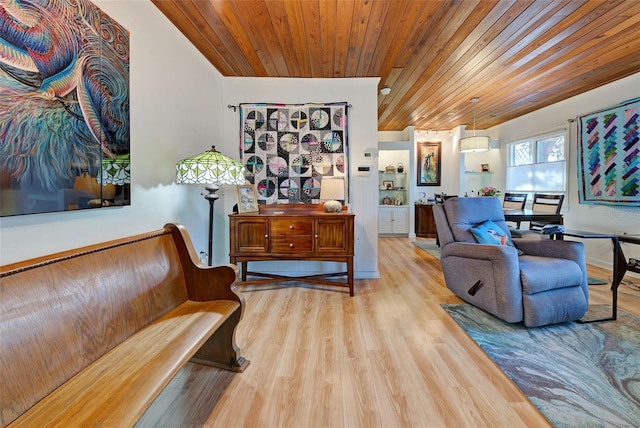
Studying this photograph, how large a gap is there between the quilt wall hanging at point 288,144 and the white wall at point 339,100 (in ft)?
0.33

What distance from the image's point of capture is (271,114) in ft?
11.5

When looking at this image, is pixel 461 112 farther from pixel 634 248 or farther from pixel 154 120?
pixel 154 120

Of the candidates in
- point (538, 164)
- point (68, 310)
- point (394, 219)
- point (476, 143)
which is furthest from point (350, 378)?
point (538, 164)

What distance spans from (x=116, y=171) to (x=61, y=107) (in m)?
0.44

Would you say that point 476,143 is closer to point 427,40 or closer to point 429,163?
point 429,163

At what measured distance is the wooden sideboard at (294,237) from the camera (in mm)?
2969

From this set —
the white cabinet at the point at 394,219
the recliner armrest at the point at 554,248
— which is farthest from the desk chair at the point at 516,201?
the white cabinet at the point at 394,219

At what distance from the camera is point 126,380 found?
3.37 ft

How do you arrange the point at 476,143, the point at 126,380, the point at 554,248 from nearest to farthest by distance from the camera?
1. the point at 126,380
2. the point at 554,248
3. the point at 476,143

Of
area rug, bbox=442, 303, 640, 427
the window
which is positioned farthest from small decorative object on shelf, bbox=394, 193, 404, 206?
area rug, bbox=442, 303, 640, 427

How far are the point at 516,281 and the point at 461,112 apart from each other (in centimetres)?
404

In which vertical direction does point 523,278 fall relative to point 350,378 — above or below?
above

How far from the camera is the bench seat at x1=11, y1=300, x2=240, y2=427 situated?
0.86 metres

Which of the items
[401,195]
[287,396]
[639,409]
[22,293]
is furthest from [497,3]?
[401,195]
